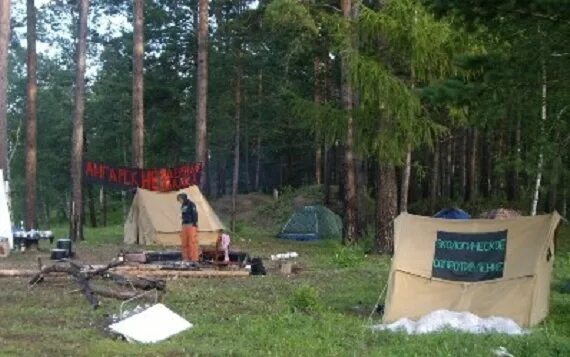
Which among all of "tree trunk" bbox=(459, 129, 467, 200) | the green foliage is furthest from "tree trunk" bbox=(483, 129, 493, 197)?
the green foliage

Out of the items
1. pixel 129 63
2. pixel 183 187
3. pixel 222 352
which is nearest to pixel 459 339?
pixel 222 352

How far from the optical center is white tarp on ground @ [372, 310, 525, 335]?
900 centimetres

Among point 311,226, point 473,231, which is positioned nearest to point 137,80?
point 311,226

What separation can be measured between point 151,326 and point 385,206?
1027 centimetres

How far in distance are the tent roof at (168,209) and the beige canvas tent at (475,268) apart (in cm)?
1225

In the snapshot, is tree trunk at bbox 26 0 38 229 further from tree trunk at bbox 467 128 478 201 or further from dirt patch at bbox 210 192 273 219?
tree trunk at bbox 467 128 478 201

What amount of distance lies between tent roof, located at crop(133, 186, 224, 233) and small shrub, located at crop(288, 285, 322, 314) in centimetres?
1224

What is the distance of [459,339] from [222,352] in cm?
236

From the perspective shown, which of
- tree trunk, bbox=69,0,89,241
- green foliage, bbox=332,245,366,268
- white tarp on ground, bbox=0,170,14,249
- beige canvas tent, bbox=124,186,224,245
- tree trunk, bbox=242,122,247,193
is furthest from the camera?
tree trunk, bbox=242,122,247,193

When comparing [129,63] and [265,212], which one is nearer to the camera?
[265,212]

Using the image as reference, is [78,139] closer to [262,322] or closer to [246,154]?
[262,322]

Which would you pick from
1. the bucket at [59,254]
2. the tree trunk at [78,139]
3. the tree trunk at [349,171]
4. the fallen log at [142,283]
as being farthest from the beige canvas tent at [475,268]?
the tree trunk at [78,139]

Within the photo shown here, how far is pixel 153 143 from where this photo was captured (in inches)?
1569

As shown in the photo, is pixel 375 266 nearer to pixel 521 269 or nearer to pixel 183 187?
pixel 521 269
